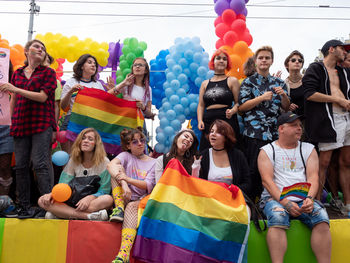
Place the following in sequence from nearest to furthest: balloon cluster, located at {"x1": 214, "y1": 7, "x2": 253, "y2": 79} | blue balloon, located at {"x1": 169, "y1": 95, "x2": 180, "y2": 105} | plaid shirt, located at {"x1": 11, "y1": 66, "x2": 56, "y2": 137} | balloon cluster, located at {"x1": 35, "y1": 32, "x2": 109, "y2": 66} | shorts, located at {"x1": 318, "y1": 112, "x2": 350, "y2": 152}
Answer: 1. plaid shirt, located at {"x1": 11, "y1": 66, "x2": 56, "y2": 137}
2. shorts, located at {"x1": 318, "y1": 112, "x2": 350, "y2": 152}
3. blue balloon, located at {"x1": 169, "y1": 95, "x2": 180, "y2": 105}
4. balloon cluster, located at {"x1": 214, "y1": 7, "x2": 253, "y2": 79}
5. balloon cluster, located at {"x1": 35, "y1": 32, "x2": 109, "y2": 66}

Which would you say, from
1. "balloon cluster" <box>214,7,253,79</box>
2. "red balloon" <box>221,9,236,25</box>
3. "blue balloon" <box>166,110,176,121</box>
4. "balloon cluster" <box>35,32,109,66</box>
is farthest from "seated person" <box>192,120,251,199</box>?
"balloon cluster" <box>35,32,109,66</box>

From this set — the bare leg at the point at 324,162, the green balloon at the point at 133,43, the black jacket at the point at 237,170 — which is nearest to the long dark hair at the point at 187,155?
the black jacket at the point at 237,170

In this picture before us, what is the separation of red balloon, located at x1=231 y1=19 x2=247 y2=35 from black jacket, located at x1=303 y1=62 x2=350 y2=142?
6.19ft

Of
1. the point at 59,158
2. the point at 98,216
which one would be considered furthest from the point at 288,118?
the point at 59,158

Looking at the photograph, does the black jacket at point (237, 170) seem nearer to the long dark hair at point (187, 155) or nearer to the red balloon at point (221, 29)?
the long dark hair at point (187, 155)

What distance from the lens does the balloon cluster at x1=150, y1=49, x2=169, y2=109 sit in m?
6.22

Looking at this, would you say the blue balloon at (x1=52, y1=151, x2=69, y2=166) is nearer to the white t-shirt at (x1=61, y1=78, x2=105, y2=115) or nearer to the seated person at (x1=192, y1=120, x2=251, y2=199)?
the white t-shirt at (x1=61, y1=78, x2=105, y2=115)

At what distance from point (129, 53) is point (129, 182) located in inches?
137

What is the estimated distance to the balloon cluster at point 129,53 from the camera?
5918 mm

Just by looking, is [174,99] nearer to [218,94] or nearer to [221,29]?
[218,94]

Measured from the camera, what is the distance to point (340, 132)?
3.53 meters

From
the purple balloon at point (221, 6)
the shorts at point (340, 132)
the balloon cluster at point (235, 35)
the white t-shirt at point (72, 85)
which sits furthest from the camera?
the purple balloon at point (221, 6)

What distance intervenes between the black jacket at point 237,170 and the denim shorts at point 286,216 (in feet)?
1.06

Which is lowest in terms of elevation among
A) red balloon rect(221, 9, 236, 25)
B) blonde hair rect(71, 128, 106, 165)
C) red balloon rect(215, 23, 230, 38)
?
blonde hair rect(71, 128, 106, 165)
